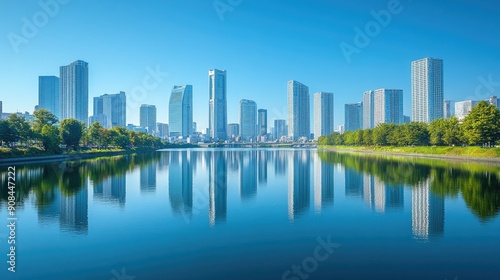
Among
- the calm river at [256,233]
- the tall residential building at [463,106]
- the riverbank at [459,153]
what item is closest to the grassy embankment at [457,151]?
the riverbank at [459,153]

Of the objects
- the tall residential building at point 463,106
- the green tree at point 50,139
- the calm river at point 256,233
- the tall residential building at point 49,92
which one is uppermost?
the tall residential building at point 49,92

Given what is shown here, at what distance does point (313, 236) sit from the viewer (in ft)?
37.7

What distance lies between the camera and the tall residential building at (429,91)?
14900 centimetres

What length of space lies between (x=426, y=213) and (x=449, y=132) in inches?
1956

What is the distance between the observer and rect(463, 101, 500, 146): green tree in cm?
4684

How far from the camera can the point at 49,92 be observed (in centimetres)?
17925

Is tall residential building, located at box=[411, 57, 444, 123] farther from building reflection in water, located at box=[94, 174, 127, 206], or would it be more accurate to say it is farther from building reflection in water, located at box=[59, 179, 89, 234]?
building reflection in water, located at box=[59, 179, 89, 234]

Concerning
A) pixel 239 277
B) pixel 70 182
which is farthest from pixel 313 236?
pixel 70 182

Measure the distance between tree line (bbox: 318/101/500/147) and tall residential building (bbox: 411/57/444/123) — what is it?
66.8m

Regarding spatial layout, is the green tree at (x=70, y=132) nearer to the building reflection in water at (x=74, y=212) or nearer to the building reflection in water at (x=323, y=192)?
the building reflection in water at (x=74, y=212)

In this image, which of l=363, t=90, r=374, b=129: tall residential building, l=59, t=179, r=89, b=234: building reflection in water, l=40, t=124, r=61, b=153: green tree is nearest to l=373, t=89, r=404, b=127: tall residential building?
l=363, t=90, r=374, b=129: tall residential building

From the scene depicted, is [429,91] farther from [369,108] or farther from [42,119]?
[42,119]

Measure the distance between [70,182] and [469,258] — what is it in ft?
79.2

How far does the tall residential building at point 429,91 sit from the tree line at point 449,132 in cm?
6676
